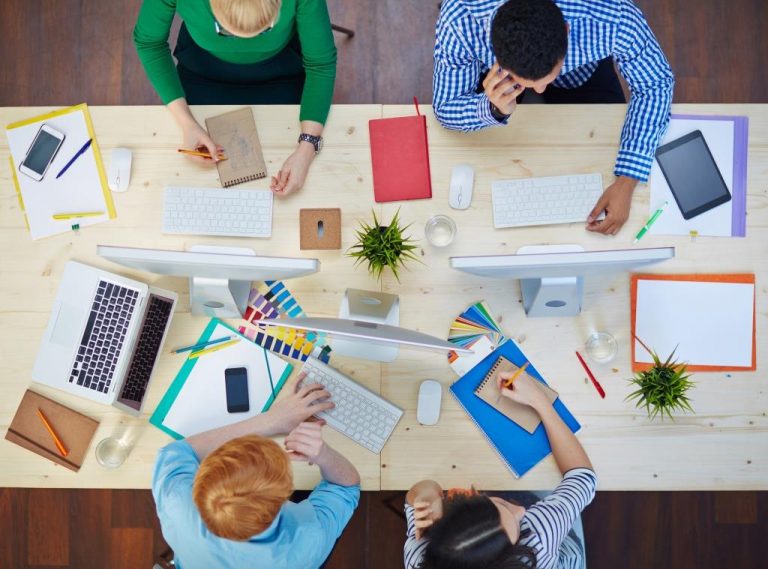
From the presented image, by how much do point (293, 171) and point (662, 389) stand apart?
3.92 ft

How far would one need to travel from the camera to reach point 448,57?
177 centimetres

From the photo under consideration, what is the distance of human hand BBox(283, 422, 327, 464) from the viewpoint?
1595mm

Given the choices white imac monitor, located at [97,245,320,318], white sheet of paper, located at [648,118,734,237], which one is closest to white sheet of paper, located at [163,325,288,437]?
white imac monitor, located at [97,245,320,318]

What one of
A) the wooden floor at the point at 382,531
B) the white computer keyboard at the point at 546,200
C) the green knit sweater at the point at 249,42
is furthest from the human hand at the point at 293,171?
the wooden floor at the point at 382,531

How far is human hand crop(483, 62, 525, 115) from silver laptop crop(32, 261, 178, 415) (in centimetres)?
109

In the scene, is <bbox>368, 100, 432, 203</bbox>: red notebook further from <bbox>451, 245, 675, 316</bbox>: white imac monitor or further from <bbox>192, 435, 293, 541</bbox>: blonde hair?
<bbox>192, 435, 293, 541</bbox>: blonde hair

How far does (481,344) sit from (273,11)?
106cm

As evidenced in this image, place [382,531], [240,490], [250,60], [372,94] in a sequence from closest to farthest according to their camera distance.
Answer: [240,490], [250,60], [382,531], [372,94]

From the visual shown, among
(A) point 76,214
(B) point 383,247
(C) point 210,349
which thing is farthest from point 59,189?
(B) point 383,247

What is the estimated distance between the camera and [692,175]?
70.5 inches

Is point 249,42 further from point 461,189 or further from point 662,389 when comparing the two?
point 662,389

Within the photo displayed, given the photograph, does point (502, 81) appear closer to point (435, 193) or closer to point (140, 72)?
point (435, 193)

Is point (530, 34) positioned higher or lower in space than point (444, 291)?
higher

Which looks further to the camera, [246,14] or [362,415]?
[362,415]
